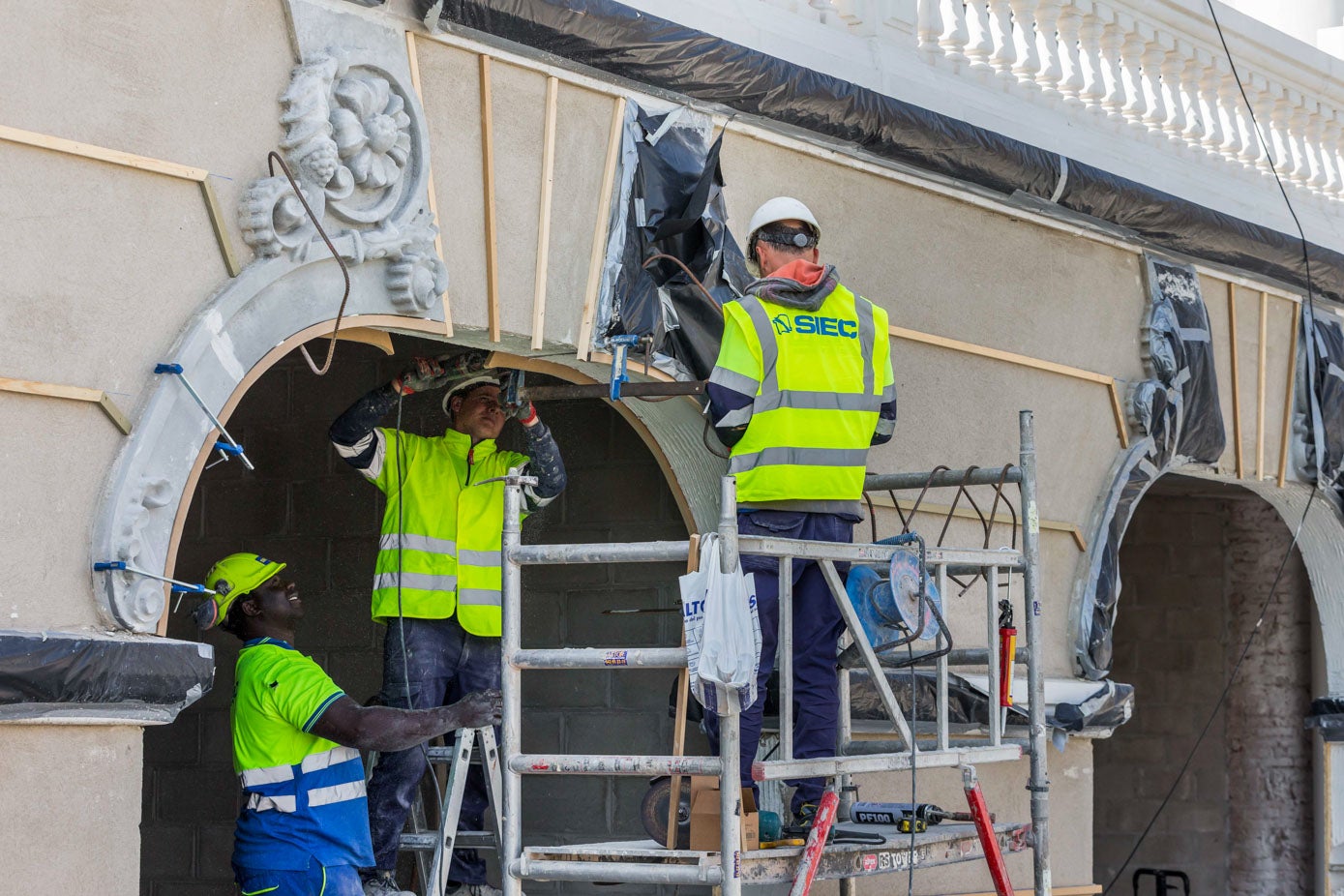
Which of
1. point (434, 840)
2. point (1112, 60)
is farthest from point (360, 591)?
point (1112, 60)

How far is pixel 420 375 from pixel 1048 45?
380 cm

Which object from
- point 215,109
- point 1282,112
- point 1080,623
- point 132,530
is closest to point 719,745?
point 132,530

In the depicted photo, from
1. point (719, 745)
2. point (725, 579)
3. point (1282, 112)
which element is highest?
point (1282, 112)

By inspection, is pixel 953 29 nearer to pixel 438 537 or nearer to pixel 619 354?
pixel 619 354

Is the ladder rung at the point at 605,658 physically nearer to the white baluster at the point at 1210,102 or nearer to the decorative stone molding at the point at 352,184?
the decorative stone molding at the point at 352,184

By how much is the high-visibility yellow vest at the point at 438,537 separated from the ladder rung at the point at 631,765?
1.52m

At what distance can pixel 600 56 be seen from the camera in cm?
596

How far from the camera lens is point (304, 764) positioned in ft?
17.1

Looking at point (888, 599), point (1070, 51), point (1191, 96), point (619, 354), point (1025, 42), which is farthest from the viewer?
point (1191, 96)

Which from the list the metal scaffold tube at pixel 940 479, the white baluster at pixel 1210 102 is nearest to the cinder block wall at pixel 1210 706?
the white baluster at pixel 1210 102

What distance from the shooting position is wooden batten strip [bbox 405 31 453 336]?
5.37 meters

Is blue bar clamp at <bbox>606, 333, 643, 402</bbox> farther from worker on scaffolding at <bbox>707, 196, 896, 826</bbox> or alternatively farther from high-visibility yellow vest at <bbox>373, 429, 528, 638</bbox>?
high-visibility yellow vest at <bbox>373, 429, 528, 638</bbox>

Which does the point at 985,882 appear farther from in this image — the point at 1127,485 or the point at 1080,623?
the point at 1127,485

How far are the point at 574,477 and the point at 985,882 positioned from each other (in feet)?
7.92
